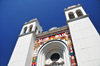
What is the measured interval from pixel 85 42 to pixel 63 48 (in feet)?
6.29

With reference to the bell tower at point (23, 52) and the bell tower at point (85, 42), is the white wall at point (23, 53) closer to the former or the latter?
the bell tower at point (23, 52)

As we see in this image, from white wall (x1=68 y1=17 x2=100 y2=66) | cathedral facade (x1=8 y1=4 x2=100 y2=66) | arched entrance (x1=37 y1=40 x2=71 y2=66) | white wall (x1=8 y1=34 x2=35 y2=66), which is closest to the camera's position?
white wall (x1=68 y1=17 x2=100 y2=66)

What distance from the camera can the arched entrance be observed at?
277 inches

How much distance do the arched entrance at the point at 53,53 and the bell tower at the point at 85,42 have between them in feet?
3.71

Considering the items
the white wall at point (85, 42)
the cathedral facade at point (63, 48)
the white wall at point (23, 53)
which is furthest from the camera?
the white wall at point (23, 53)

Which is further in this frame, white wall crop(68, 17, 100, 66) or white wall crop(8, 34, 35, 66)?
white wall crop(8, 34, 35, 66)

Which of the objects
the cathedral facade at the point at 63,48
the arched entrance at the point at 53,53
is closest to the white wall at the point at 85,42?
the cathedral facade at the point at 63,48

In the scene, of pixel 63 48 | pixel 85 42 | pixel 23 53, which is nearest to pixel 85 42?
pixel 85 42

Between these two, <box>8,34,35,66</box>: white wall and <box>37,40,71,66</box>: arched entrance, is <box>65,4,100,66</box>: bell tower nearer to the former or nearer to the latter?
<box>37,40,71,66</box>: arched entrance

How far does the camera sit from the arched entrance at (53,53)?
704 centimetres

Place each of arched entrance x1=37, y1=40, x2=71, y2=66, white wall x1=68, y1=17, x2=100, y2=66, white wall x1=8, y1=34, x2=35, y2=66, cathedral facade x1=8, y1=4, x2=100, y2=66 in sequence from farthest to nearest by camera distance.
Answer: arched entrance x1=37, y1=40, x2=71, y2=66 < white wall x1=8, y1=34, x2=35, y2=66 < cathedral facade x1=8, y1=4, x2=100, y2=66 < white wall x1=68, y1=17, x2=100, y2=66

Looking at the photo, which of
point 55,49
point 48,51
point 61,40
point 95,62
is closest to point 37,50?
point 48,51

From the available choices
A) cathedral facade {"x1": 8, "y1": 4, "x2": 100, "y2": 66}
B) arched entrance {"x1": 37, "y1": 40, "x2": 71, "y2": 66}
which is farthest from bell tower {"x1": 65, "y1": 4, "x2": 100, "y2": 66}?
arched entrance {"x1": 37, "y1": 40, "x2": 71, "y2": 66}

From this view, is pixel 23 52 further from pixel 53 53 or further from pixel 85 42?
pixel 85 42
